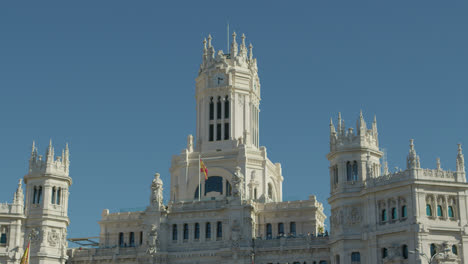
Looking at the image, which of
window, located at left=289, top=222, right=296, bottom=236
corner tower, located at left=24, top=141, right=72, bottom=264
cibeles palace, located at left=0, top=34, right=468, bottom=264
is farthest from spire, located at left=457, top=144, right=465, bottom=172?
corner tower, located at left=24, top=141, right=72, bottom=264

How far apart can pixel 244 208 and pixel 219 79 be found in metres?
25.9

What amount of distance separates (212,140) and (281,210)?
17.8 metres

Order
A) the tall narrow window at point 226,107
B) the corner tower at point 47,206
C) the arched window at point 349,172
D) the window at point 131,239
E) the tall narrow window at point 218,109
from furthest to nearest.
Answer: the tall narrow window at point 218,109
the tall narrow window at point 226,107
the window at point 131,239
the corner tower at point 47,206
the arched window at point 349,172

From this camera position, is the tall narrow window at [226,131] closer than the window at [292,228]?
No

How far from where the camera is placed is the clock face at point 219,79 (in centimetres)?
11750

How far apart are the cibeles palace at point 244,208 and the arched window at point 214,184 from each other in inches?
5.7

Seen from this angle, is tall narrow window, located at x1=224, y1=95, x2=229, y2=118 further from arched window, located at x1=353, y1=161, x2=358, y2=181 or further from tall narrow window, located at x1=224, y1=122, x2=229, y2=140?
arched window, located at x1=353, y1=161, x2=358, y2=181

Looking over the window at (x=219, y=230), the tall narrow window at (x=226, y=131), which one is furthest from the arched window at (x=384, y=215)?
the tall narrow window at (x=226, y=131)

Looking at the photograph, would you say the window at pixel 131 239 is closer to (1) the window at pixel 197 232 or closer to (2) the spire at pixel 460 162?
(1) the window at pixel 197 232

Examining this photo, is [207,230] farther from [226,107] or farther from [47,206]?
[226,107]

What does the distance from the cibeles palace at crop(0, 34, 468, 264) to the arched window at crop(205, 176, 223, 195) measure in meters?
0.14

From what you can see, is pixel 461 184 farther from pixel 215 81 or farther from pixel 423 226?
pixel 215 81

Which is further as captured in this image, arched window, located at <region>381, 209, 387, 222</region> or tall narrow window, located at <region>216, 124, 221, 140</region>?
tall narrow window, located at <region>216, 124, 221, 140</region>

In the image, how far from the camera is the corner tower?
99438mm
